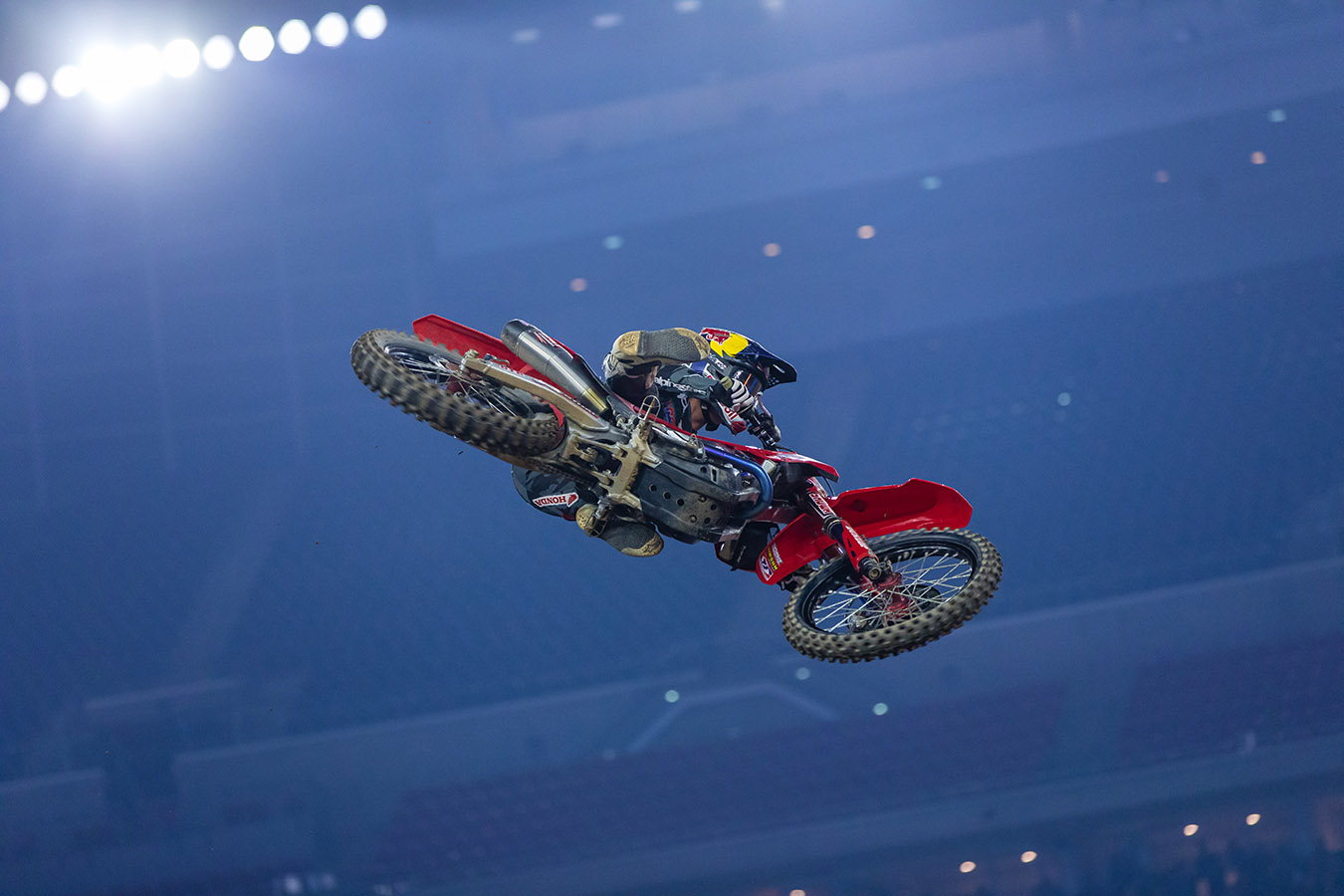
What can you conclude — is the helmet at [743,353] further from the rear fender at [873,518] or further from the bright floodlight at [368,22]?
the bright floodlight at [368,22]

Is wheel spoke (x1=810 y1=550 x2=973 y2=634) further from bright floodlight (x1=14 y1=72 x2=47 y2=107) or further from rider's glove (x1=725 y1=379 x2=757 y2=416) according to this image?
bright floodlight (x1=14 y1=72 x2=47 y2=107)

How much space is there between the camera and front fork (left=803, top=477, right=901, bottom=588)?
405cm

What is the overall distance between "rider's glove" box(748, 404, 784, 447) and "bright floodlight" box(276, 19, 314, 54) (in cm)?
602

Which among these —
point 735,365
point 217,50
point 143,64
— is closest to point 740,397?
point 735,365

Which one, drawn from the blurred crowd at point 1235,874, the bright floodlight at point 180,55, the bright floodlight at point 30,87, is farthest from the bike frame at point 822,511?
the bright floodlight at point 30,87

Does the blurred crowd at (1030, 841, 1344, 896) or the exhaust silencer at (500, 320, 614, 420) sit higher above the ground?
the exhaust silencer at (500, 320, 614, 420)

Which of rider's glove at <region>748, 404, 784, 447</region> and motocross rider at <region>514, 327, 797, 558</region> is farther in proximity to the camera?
rider's glove at <region>748, 404, 784, 447</region>

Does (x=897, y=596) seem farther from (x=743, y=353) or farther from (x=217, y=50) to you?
(x=217, y=50)

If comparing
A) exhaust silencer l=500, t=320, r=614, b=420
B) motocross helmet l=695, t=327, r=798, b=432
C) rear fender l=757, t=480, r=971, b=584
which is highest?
motocross helmet l=695, t=327, r=798, b=432

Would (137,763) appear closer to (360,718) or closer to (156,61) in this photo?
(360,718)

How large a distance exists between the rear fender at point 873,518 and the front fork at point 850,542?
2.7 inches

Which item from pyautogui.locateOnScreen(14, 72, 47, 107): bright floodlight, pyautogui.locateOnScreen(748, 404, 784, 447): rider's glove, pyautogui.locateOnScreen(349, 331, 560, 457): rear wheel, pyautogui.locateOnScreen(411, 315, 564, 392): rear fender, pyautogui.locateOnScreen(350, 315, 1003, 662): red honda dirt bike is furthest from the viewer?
pyautogui.locateOnScreen(14, 72, 47, 107): bright floodlight

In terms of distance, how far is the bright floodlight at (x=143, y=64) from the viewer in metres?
8.80

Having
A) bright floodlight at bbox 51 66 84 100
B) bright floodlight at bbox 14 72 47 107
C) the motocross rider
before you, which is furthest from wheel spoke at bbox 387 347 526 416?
bright floodlight at bbox 14 72 47 107
